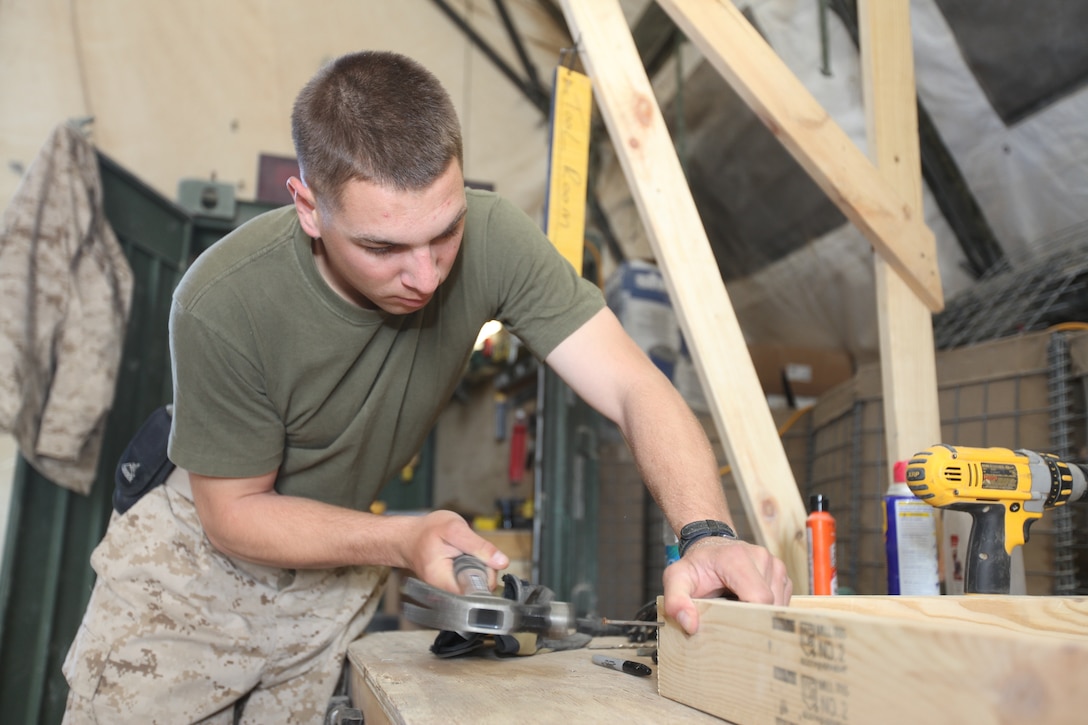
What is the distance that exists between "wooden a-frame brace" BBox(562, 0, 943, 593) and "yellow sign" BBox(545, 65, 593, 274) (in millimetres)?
186

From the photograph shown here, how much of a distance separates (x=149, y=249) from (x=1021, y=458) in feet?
10.2

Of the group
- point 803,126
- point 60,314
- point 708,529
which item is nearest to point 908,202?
point 803,126

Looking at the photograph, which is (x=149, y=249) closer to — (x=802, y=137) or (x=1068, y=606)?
(x=802, y=137)

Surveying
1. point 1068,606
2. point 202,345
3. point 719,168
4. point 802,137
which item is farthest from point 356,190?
point 719,168

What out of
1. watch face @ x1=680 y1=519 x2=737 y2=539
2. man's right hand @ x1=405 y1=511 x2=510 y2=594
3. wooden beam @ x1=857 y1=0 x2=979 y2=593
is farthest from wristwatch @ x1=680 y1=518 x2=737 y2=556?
wooden beam @ x1=857 y1=0 x2=979 y2=593

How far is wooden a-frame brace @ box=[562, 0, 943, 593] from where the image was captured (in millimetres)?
1558

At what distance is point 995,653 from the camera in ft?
2.01

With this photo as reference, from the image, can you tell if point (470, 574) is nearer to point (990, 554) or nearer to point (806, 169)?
point (990, 554)

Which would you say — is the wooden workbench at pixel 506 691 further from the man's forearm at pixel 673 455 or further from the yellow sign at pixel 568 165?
the yellow sign at pixel 568 165

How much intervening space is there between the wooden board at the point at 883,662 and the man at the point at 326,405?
0.15m

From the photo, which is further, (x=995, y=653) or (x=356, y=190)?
(x=356, y=190)

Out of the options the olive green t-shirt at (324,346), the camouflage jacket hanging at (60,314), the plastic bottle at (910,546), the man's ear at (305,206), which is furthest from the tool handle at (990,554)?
the camouflage jacket hanging at (60,314)

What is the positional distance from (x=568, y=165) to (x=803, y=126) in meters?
0.53

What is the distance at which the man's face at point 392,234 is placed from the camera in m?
1.22
